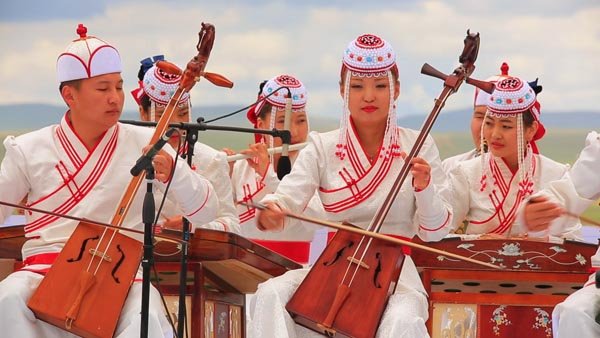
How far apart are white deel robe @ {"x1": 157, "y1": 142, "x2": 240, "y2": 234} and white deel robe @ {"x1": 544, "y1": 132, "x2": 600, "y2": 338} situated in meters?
1.55

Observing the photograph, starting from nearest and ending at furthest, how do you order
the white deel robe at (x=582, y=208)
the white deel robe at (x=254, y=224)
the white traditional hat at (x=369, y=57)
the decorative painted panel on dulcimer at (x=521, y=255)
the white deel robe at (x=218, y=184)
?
the white deel robe at (x=582, y=208) < the white traditional hat at (x=369, y=57) < the decorative painted panel on dulcimer at (x=521, y=255) < the white deel robe at (x=218, y=184) < the white deel robe at (x=254, y=224)

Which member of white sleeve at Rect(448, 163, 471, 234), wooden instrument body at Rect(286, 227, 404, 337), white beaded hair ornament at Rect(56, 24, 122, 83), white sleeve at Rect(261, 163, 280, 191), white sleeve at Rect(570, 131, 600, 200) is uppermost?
white beaded hair ornament at Rect(56, 24, 122, 83)

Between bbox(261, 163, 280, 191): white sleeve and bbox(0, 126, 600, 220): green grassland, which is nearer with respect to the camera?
bbox(261, 163, 280, 191): white sleeve

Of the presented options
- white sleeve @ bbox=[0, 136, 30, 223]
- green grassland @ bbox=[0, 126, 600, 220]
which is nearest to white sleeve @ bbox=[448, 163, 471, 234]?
white sleeve @ bbox=[0, 136, 30, 223]

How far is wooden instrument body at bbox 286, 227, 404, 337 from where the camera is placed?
4465mm

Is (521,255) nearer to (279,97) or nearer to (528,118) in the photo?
(528,118)

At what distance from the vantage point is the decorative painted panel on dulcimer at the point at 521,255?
5219mm

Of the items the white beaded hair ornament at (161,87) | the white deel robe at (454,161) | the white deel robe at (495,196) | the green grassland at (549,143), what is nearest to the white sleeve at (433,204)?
the white deel robe at (495,196)

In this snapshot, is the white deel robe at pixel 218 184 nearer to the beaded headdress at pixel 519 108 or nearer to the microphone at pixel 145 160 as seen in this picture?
the beaded headdress at pixel 519 108

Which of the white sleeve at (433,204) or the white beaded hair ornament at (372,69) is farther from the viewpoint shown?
the white beaded hair ornament at (372,69)

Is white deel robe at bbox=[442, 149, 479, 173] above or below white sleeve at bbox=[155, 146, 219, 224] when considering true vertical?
below

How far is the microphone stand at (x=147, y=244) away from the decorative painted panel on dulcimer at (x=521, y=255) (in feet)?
4.36

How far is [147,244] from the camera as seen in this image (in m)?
4.24

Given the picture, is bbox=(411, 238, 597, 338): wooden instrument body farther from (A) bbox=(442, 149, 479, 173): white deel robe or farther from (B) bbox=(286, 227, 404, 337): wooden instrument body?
(A) bbox=(442, 149, 479, 173): white deel robe
